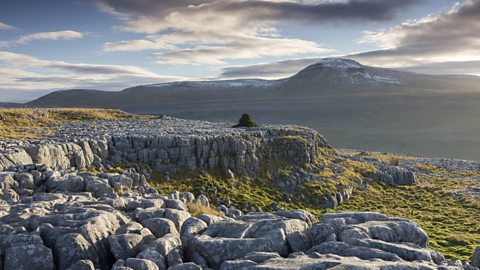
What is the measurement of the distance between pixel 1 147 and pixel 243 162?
31.9 m

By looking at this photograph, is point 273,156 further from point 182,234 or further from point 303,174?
point 182,234

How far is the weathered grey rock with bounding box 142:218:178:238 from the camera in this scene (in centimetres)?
1892

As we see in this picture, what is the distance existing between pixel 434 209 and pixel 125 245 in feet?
200

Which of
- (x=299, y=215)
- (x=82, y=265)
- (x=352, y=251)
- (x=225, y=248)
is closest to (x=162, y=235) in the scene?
(x=225, y=248)

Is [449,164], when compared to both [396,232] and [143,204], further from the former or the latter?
[143,204]

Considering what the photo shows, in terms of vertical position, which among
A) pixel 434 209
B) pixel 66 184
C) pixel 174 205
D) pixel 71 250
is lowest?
pixel 434 209

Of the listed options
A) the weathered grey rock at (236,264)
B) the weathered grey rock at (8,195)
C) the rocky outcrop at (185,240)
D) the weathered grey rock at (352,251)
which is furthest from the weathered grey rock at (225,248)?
the weathered grey rock at (8,195)

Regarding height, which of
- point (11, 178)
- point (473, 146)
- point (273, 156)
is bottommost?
point (473, 146)

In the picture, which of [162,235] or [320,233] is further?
[320,233]

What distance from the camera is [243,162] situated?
60344 mm

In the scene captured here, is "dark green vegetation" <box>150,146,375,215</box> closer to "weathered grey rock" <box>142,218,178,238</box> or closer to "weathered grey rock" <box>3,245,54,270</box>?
"weathered grey rock" <box>142,218,178,238</box>

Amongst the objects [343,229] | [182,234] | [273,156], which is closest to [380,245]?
[343,229]

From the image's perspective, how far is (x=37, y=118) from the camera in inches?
2982

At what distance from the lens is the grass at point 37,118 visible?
187 ft
